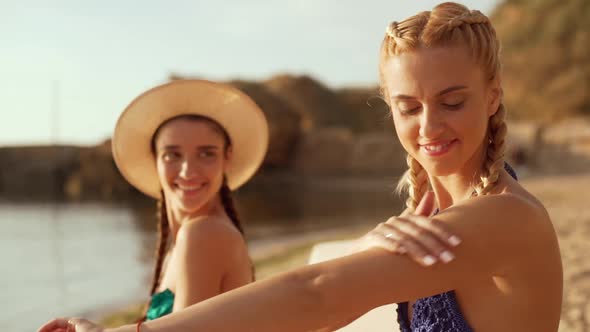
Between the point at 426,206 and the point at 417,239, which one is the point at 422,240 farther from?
the point at 426,206

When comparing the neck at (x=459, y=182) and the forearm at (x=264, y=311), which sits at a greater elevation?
the neck at (x=459, y=182)

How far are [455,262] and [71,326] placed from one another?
3.25ft

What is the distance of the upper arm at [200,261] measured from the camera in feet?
7.86

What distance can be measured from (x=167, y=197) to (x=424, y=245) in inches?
65.9

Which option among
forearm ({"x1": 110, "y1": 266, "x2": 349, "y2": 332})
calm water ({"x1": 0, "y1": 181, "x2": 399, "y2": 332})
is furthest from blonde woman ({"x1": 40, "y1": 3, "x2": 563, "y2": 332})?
calm water ({"x1": 0, "y1": 181, "x2": 399, "y2": 332})

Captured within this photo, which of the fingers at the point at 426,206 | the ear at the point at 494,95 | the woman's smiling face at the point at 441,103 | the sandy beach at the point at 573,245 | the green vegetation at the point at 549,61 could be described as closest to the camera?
the woman's smiling face at the point at 441,103

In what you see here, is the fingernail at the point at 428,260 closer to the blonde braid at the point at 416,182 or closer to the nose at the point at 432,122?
the nose at the point at 432,122

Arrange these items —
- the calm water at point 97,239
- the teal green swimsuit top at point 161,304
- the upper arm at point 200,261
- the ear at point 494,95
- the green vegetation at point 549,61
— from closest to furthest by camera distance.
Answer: the ear at point 494,95, the upper arm at point 200,261, the teal green swimsuit top at point 161,304, the calm water at point 97,239, the green vegetation at point 549,61

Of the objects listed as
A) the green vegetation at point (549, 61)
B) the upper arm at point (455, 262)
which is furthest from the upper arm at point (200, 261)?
the green vegetation at point (549, 61)

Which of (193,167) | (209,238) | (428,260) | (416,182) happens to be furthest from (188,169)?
(428,260)

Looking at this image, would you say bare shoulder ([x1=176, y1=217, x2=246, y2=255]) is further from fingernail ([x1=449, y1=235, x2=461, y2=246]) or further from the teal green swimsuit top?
fingernail ([x1=449, y1=235, x2=461, y2=246])

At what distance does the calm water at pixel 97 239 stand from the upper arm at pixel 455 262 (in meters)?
7.74

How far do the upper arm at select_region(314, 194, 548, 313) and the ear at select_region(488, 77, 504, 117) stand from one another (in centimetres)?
31

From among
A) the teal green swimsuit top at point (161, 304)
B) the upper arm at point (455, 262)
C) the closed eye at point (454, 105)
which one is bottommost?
the teal green swimsuit top at point (161, 304)
